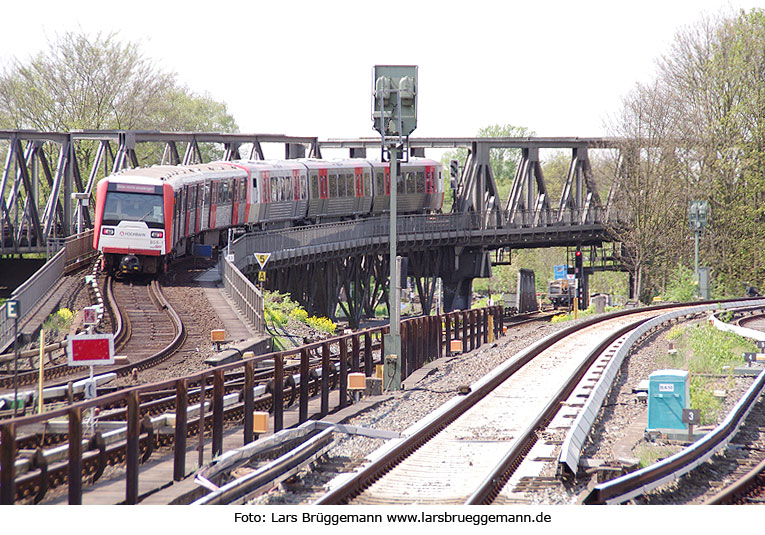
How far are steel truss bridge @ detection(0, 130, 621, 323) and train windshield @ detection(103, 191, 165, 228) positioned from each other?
13.6 feet

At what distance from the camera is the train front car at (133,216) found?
33781 mm

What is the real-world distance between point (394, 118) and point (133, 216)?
1642 centimetres

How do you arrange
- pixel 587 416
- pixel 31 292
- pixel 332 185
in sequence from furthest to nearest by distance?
pixel 332 185 < pixel 31 292 < pixel 587 416

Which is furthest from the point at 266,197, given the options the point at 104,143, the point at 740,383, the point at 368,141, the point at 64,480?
the point at 64,480

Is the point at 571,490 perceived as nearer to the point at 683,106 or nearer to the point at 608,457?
the point at 608,457

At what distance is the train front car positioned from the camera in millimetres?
33781

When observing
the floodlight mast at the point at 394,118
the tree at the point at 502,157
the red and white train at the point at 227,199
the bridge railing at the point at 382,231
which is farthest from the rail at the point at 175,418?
the tree at the point at 502,157

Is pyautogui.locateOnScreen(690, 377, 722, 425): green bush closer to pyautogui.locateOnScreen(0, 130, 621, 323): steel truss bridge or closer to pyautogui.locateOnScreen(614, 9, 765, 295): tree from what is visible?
pyautogui.locateOnScreen(0, 130, 621, 323): steel truss bridge

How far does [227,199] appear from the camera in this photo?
136 ft

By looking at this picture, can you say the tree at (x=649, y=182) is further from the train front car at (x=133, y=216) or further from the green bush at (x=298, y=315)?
the train front car at (x=133, y=216)

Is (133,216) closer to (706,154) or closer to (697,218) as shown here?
(697,218)

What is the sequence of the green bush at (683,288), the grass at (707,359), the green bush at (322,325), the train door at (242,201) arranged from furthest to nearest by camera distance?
the green bush at (683,288) < the train door at (242,201) < the green bush at (322,325) < the grass at (707,359)

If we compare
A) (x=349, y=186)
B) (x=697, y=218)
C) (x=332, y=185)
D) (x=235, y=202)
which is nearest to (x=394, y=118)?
(x=235, y=202)

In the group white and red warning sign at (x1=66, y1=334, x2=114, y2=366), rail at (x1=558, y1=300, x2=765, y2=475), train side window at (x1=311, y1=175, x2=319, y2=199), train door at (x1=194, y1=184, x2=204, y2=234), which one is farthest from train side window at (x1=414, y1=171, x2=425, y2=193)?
white and red warning sign at (x1=66, y1=334, x2=114, y2=366)
